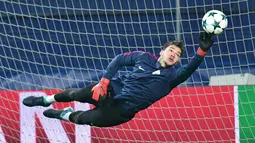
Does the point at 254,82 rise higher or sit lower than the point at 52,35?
lower

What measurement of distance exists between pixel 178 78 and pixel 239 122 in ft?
5.49

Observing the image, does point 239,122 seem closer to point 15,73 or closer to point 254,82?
point 254,82

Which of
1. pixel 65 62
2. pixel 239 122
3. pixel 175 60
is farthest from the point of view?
pixel 65 62

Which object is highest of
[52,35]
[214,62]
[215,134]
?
[52,35]

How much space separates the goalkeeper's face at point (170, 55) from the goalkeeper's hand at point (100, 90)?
0.47 m

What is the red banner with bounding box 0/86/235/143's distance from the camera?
24.3 feet

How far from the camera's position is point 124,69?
7.74 m

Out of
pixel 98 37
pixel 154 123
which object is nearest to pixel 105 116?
pixel 154 123

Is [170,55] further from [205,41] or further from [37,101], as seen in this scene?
[37,101]

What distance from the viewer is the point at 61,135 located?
755cm

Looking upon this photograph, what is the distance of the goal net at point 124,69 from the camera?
24.3 ft

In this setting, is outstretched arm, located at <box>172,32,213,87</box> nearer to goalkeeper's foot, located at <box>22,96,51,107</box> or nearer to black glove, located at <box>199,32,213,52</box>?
black glove, located at <box>199,32,213,52</box>

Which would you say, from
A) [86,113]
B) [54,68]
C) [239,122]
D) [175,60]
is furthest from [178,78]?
[54,68]

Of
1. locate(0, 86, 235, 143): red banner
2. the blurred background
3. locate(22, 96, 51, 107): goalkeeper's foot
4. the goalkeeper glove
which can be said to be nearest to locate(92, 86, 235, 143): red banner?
locate(0, 86, 235, 143): red banner
